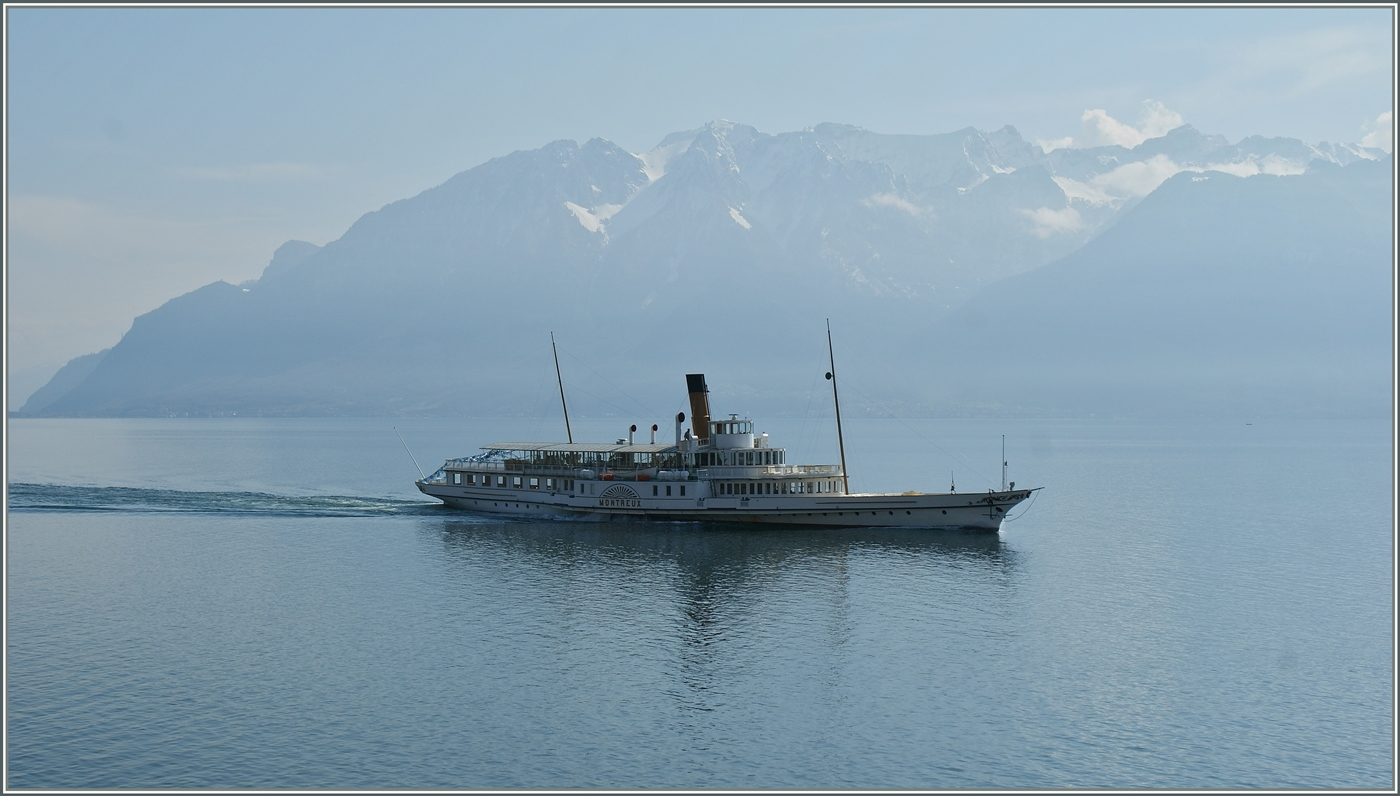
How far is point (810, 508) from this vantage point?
95.6 m

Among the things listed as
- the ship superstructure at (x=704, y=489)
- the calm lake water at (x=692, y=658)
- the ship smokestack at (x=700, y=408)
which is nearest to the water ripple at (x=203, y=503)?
the ship superstructure at (x=704, y=489)

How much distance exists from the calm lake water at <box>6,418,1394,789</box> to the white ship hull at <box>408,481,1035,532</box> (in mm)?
1819

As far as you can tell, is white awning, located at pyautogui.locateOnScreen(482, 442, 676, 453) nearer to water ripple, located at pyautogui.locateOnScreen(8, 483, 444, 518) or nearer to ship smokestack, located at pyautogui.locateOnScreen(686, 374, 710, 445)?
ship smokestack, located at pyautogui.locateOnScreen(686, 374, 710, 445)

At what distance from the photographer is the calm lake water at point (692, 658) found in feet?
140

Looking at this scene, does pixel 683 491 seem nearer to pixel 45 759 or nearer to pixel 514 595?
A: pixel 514 595

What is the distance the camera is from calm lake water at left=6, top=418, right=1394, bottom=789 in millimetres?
42594

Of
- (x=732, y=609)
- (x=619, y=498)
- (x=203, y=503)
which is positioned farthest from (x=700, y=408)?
(x=203, y=503)

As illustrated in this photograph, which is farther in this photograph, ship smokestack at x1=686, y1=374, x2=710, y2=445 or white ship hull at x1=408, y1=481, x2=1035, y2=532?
ship smokestack at x1=686, y1=374, x2=710, y2=445

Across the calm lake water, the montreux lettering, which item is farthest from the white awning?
the calm lake water

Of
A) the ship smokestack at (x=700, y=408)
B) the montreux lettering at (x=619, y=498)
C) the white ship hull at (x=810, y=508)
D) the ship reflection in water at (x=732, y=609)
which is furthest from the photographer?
the ship smokestack at (x=700, y=408)

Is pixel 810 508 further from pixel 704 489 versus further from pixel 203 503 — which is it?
pixel 203 503

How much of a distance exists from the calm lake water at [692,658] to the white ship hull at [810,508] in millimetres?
1819

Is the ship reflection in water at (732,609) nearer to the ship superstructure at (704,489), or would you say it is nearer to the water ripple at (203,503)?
the ship superstructure at (704,489)

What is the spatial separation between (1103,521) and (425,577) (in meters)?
70.4
